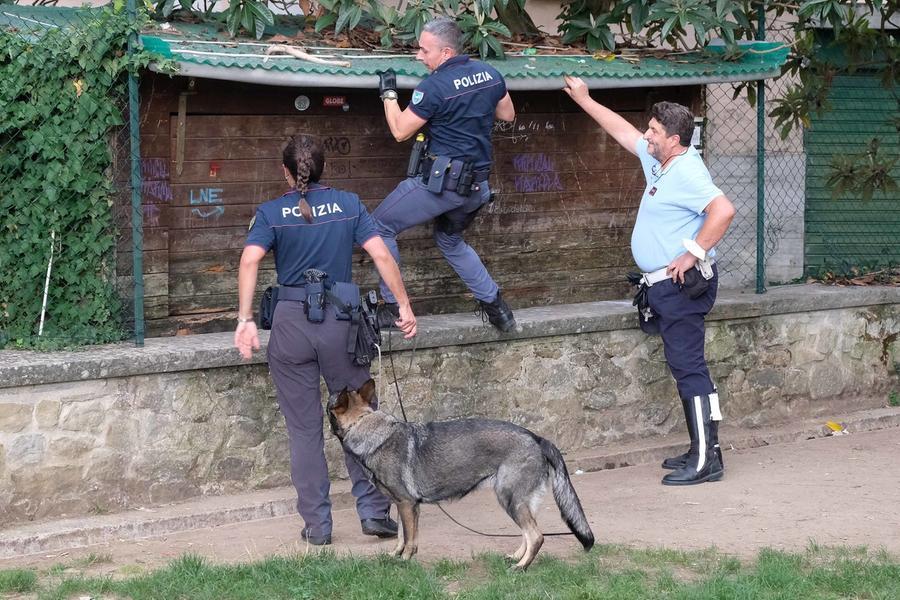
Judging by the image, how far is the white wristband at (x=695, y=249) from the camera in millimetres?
6863

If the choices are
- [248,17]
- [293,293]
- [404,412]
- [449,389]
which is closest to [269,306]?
[293,293]

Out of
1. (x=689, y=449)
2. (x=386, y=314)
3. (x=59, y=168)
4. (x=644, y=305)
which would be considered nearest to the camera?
(x=59, y=168)

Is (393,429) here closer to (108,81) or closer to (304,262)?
(304,262)

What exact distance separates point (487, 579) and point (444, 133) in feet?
8.63

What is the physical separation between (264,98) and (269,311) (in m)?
1.78

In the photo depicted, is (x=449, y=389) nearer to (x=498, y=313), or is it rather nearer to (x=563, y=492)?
(x=498, y=313)

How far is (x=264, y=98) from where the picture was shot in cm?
728

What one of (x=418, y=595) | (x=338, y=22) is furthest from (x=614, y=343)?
(x=418, y=595)

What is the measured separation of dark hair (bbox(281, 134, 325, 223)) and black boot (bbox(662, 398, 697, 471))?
2.68 m

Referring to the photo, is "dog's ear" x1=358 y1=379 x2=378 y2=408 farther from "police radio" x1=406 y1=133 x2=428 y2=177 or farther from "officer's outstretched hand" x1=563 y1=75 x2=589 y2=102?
"officer's outstretched hand" x1=563 y1=75 x2=589 y2=102

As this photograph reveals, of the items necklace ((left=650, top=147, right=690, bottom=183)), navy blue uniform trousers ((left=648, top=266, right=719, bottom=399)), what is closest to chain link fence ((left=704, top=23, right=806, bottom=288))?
navy blue uniform trousers ((left=648, top=266, right=719, bottom=399))

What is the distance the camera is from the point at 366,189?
773cm

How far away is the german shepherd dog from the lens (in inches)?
220

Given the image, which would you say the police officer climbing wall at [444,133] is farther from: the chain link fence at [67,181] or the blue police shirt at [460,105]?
the chain link fence at [67,181]
